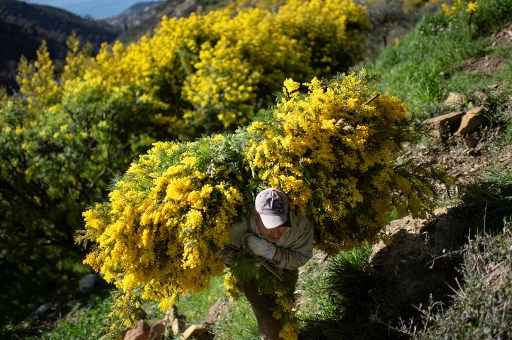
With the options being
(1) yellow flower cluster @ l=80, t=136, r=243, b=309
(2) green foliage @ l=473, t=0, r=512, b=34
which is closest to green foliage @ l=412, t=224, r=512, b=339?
(1) yellow flower cluster @ l=80, t=136, r=243, b=309

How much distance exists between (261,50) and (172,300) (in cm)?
781

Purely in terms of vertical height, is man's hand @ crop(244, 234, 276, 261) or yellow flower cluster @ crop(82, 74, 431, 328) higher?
yellow flower cluster @ crop(82, 74, 431, 328)

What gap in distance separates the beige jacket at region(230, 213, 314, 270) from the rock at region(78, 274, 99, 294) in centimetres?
623

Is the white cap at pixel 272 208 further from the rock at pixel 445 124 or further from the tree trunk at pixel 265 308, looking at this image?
the rock at pixel 445 124

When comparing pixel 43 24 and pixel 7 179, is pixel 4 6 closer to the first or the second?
pixel 43 24

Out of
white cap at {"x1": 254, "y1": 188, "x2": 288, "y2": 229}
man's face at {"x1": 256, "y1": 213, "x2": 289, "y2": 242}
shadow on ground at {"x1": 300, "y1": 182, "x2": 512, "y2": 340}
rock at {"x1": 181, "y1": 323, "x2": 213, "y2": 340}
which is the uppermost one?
white cap at {"x1": 254, "y1": 188, "x2": 288, "y2": 229}

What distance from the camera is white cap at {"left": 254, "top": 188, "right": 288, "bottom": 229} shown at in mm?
3205

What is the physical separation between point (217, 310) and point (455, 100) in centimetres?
347

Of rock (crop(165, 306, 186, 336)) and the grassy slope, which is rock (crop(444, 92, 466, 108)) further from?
rock (crop(165, 306, 186, 336))

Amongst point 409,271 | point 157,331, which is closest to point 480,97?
point 409,271

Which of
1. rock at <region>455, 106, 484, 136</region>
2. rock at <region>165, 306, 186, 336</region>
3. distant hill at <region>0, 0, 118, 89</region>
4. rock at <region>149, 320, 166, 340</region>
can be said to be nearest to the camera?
rock at <region>455, 106, 484, 136</region>

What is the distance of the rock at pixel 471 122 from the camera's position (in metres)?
5.11

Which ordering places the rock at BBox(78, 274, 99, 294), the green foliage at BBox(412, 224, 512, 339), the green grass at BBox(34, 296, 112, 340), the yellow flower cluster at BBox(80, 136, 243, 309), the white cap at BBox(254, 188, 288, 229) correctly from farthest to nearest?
the rock at BBox(78, 274, 99, 294)
the green grass at BBox(34, 296, 112, 340)
the yellow flower cluster at BBox(80, 136, 243, 309)
the white cap at BBox(254, 188, 288, 229)
the green foliage at BBox(412, 224, 512, 339)

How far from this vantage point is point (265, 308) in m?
3.70
